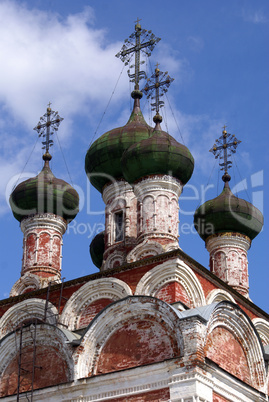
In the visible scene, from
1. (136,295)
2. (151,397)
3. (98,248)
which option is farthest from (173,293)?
(98,248)

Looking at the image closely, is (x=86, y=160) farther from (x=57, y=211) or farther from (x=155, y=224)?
(x=155, y=224)

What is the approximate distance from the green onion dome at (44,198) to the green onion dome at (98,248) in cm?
93

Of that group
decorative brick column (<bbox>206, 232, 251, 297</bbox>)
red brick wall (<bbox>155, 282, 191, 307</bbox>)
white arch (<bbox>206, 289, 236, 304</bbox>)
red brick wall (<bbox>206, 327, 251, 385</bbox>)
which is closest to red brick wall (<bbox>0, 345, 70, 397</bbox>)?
red brick wall (<bbox>155, 282, 191, 307</bbox>)

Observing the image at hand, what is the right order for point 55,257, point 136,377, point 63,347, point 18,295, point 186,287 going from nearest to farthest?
point 136,377 → point 63,347 → point 186,287 → point 18,295 → point 55,257

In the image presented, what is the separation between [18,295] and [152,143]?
331 cm

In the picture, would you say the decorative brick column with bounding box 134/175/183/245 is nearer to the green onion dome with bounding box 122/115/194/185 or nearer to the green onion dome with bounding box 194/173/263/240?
the green onion dome with bounding box 122/115/194/185

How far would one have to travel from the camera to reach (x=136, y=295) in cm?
1140

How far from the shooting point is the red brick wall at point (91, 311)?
41.8 ft

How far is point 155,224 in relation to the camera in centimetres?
1362

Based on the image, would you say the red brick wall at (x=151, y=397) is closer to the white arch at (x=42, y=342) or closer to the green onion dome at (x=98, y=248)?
the white arch at (x=42, y=342)

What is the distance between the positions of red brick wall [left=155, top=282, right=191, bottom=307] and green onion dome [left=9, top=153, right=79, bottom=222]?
380cm

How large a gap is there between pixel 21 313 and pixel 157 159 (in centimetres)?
333

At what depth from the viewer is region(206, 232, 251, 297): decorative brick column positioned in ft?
50.9

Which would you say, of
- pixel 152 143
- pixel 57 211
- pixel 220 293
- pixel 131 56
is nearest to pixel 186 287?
pixel 220 293
